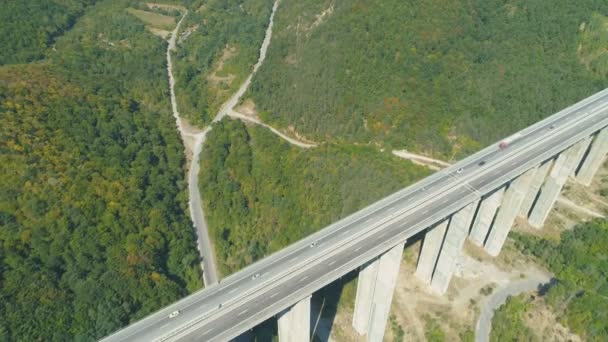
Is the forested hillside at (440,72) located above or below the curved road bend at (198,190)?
above

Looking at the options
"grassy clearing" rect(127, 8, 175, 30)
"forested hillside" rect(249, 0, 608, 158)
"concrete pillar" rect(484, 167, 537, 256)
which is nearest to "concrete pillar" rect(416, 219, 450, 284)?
"concrete pillar" rect(484, 167, 537, 256)

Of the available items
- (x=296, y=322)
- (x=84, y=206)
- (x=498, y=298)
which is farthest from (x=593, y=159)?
(x=84, y=206)

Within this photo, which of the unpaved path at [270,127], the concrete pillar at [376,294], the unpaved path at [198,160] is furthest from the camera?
the unpaved path at [270,127]

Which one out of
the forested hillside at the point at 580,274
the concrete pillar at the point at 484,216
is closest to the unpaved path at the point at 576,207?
the forested hillside at the point at 580,274

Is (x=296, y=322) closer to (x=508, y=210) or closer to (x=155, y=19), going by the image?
(x=508, y=210)

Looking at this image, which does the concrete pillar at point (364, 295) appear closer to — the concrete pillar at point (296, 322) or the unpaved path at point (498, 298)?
the concrete pillar at point (296, 322)

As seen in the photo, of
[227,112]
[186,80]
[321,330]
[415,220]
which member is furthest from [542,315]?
[186,80]
